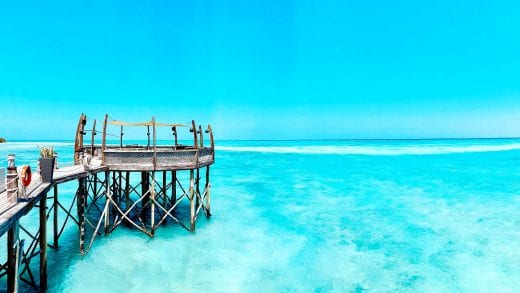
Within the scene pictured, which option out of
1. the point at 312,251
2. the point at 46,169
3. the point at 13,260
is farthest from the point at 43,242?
the point at 312,251

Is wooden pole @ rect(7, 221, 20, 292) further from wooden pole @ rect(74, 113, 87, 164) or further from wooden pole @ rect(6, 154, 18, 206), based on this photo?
wooden pole @ rect(74, 113, 87, 164)

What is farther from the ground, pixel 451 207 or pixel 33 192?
pixel 33 192

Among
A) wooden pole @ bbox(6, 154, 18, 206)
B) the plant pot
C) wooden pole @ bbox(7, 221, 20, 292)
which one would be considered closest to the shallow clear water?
wooden pole @ bbox(7, 221, 20, 292)

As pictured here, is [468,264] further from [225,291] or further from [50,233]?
[50,233]

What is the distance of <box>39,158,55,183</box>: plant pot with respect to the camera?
411 inches

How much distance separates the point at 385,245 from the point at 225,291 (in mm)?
8846

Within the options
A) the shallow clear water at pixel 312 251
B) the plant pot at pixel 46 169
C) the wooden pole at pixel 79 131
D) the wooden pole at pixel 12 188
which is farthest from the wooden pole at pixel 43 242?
the wooden pole at pixel 79 131

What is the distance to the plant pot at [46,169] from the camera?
10.4 m

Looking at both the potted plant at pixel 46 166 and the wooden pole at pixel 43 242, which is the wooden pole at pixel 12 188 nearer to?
the potted plant at pixel 46 166

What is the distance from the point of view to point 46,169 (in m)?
10.6

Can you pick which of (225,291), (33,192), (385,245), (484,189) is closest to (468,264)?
(385,245)

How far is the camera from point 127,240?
1555cm

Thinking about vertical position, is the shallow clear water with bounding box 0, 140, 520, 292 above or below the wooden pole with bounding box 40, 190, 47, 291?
below

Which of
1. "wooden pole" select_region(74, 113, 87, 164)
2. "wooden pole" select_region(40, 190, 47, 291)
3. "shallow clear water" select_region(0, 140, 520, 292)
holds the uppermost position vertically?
"wooden pole" select_region(74, 113, 87, 164)
